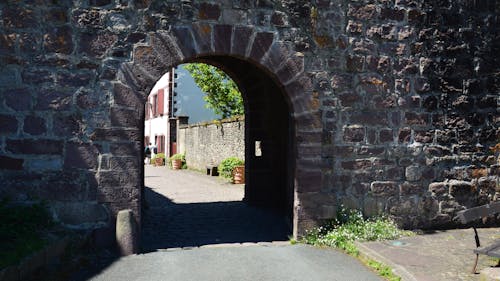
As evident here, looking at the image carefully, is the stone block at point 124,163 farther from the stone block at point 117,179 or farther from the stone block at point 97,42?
the stone block at point 97,42

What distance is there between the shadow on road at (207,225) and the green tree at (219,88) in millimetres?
9052

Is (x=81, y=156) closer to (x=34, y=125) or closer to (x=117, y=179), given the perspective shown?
(x=117, y=179)

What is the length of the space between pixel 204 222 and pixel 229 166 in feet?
22.8

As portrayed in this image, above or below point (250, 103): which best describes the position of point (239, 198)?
below

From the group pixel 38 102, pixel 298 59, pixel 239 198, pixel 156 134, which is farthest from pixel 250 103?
pixel 156 134

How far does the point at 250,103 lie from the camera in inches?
321

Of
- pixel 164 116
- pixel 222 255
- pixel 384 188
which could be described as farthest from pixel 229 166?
pixel 164 116

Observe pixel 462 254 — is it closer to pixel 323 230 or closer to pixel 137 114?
pixel 323 230

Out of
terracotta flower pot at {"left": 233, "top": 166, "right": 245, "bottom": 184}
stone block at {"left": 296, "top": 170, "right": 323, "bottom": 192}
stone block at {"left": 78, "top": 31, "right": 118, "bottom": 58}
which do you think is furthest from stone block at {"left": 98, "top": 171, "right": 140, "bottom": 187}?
terracotta flower pot at {"left": 233, "top": 166, "right": 245, "bottom": 184}

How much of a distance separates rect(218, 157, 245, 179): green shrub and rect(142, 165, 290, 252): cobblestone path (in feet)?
10.7

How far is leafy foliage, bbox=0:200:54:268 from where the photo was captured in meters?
3.87

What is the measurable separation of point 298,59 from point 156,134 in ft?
76.1

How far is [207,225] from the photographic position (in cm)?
645

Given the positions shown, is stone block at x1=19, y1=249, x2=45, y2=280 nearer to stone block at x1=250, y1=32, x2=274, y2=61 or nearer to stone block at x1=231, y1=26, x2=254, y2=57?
stone block at x1=231, y1=26, x2=254, y2=57
